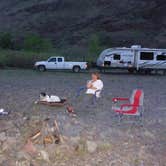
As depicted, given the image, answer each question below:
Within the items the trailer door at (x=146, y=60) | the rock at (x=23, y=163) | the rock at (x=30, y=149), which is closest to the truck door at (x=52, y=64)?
the trailer door at (x=146, y=60)

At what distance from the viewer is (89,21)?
90250 millimetres

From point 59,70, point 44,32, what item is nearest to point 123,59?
point 59,70

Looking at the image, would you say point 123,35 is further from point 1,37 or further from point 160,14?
point 1,37

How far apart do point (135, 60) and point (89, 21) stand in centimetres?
4865

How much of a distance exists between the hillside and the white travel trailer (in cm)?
3400

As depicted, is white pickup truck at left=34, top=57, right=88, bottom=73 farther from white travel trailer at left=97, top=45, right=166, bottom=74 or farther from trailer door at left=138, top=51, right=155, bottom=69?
trailer door at left=138, top=51, right=155, bottom=69

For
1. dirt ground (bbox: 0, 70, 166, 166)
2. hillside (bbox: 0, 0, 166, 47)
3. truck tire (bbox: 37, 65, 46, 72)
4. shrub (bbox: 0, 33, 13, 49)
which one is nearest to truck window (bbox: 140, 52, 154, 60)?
truck tire (bbox: 37, 65, 46, 72)

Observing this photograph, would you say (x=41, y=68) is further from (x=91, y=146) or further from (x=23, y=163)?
(x=23, y=163)

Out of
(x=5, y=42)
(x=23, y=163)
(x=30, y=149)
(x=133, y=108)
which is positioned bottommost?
(x=23, y=163)

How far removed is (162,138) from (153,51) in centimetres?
3089

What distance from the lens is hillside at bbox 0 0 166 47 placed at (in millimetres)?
81875

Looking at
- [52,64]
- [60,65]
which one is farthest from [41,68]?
[60,65]

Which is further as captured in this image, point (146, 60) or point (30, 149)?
point (146, 60)

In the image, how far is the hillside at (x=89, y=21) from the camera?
269 ft
